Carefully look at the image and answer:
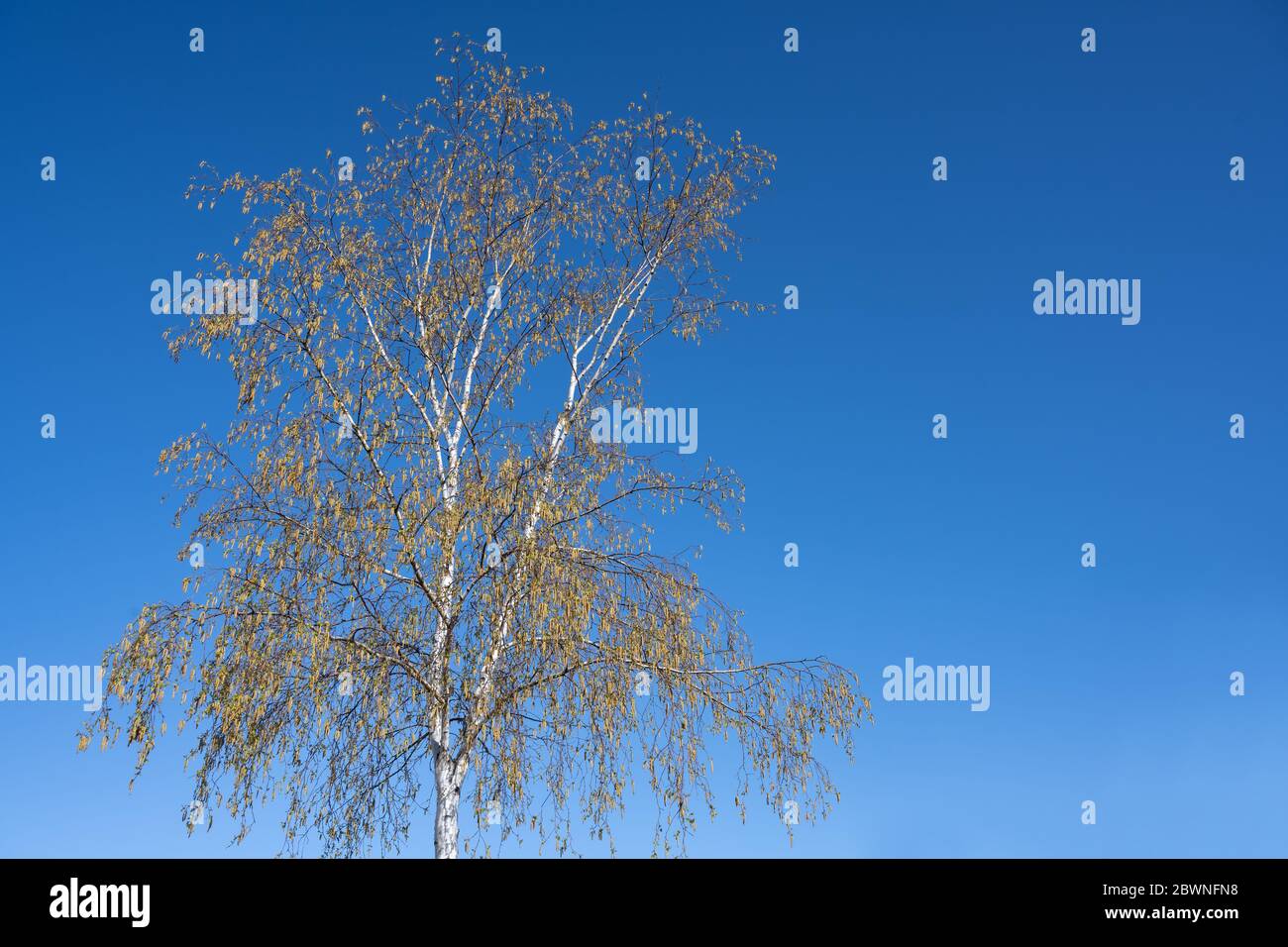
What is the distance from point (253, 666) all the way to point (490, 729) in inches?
93.1

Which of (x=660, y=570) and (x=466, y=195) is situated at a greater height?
(x=466, y=195)

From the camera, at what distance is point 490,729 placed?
11.7 metres

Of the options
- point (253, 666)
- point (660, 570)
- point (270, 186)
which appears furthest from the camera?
point (270, 186)

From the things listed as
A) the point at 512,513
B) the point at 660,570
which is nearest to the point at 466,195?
the point at 512,513

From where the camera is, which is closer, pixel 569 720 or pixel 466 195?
pixel 569 720

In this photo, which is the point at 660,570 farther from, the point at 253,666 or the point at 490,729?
the point at 253,666

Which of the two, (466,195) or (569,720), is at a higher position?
(466,195)

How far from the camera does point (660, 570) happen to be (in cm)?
1270
